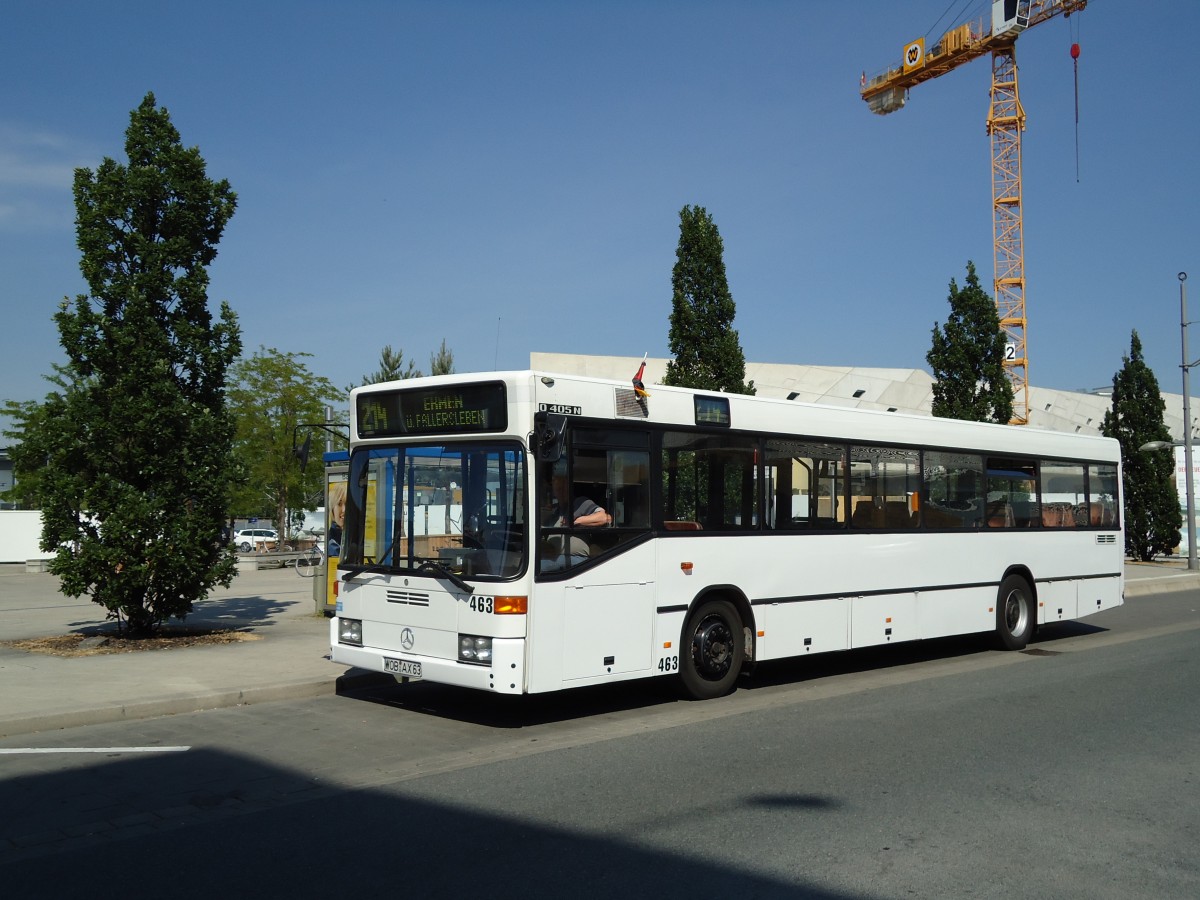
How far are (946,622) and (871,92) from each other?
60532 millimetres

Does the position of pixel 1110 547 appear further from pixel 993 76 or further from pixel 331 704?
pixel 993 76

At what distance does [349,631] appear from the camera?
9.95m

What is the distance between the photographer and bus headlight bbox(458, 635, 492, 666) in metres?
8.66

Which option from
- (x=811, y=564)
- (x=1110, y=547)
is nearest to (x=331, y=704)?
(x=811, y=564)

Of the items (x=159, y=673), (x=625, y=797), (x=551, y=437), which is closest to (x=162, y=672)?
(x=159, y=673)

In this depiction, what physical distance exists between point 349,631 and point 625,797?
4116mm

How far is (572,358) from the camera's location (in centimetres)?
4297

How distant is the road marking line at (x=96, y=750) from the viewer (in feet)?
26.8

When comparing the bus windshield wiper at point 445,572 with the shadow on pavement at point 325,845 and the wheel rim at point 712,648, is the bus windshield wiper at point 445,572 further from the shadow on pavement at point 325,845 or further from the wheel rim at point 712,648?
the wheel rim at point 712,648

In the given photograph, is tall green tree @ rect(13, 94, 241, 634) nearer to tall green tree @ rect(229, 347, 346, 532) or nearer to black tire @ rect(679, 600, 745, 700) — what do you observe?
black tire @ rect(679, 600, 745, 700)

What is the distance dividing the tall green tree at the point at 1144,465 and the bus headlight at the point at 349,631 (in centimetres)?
3298

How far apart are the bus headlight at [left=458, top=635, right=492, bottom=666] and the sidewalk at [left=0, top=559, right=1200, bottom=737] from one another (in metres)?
2.71

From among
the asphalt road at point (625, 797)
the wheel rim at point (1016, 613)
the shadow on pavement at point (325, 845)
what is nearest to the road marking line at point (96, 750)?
the asphalt road at point (625, 797)

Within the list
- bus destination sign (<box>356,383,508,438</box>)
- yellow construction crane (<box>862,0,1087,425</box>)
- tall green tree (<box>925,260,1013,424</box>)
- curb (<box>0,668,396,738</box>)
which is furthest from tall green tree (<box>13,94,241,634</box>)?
yellow construction crane (<box>862,0,1087,425</box>)
